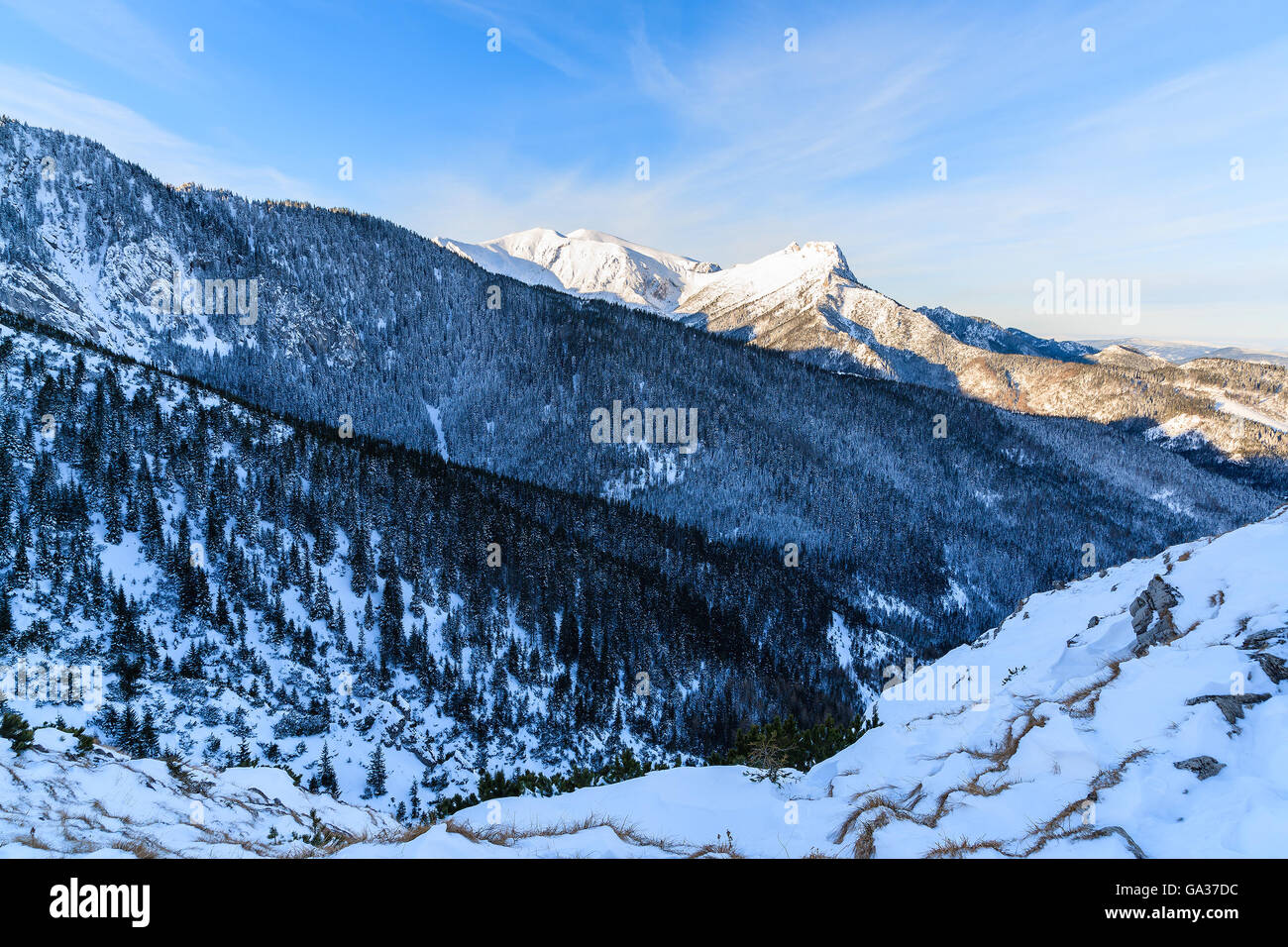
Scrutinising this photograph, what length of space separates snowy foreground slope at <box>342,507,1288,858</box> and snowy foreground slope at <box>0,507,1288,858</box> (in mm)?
48

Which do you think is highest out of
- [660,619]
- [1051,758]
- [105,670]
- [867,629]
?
[1051,758]

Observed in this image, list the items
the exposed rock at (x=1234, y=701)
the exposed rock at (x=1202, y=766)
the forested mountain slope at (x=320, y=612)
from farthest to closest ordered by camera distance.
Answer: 1. the forested mountain slope at (x=320, y=612)
2. the exposed rock at (x=1234, y=701)
3. the exposed rock at (x=1202, y=766)

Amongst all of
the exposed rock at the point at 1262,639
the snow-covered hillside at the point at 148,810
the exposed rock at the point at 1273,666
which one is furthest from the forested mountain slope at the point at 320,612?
the exposed rock at the point at 1262,639

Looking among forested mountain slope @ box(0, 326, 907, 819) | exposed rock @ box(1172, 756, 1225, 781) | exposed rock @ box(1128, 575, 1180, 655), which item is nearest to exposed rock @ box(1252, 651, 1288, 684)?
exposed rock @ box(1172, 756, 1225, 781)

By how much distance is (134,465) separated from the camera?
194 ft

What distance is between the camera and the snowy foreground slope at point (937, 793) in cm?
901

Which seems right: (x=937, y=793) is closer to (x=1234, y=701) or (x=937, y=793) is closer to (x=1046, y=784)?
(x=1046, y=784)

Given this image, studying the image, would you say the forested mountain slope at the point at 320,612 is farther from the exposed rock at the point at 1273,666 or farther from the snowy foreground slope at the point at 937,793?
the exposed rock at the point at 1273,666

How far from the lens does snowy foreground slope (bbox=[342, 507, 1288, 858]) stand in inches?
353

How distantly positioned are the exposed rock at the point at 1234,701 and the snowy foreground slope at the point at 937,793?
0.03 meters

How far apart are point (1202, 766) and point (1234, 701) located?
250 cm
